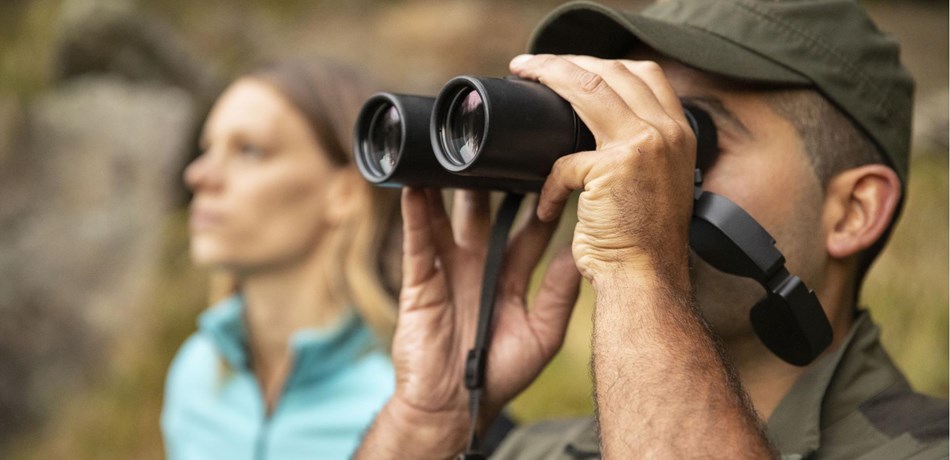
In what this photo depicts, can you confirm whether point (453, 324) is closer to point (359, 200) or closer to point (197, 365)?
point (359, 200)

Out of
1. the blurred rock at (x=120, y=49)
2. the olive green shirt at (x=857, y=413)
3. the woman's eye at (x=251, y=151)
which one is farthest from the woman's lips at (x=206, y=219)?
the blurred rock at (x=120, y=49)

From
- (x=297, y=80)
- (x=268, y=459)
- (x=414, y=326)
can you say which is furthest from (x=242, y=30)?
(x=414, y=326)

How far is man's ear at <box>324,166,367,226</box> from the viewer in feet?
10.9

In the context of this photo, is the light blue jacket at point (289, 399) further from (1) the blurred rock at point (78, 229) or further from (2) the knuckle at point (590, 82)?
(1) the blurred rock at point (78, 229)

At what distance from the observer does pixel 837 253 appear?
6.00 ft

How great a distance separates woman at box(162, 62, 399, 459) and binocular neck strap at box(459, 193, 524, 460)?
1.20 meters

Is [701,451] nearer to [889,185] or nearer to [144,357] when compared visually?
[889,185]

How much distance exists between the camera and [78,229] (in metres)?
5.59

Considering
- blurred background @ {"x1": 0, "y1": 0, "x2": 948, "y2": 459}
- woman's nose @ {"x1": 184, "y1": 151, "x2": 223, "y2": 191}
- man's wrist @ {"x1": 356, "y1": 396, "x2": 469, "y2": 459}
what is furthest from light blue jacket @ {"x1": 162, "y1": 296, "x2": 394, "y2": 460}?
blurred background @ {"x1": 0, "y1": 0, "x2": 948, "y2": 459}

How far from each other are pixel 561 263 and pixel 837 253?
1.55ft

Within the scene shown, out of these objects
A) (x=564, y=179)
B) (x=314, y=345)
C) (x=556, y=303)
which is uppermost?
(x=564, y=179)

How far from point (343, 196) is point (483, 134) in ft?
6.27

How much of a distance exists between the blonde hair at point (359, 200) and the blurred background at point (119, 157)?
1.66 m

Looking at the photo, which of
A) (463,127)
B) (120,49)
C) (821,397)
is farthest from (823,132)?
(120,49)
